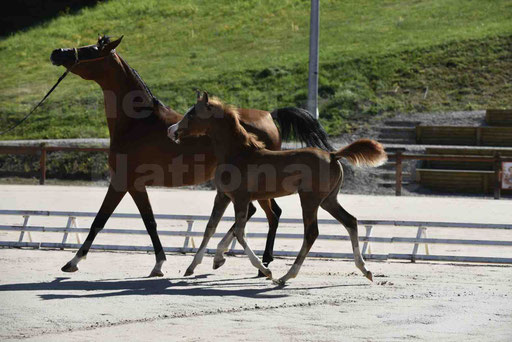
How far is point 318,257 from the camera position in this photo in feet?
38.1

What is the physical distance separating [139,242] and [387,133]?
63.1 ft

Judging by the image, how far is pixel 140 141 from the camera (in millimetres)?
10188

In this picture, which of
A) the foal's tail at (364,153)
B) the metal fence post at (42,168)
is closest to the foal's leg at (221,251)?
the foal's tail at (364,153)

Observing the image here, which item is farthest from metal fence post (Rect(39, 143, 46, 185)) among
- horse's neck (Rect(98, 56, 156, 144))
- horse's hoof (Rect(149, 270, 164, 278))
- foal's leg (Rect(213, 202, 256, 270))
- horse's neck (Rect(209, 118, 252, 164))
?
horse's neck (Rect(209, 118, 252, 164))

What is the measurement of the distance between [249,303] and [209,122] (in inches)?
94.3

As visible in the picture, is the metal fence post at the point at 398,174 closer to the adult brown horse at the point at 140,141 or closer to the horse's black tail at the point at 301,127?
the horse's black tail at the point at 301,127

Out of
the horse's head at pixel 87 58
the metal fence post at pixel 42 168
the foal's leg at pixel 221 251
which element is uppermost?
the horse's head at pixel 87 58

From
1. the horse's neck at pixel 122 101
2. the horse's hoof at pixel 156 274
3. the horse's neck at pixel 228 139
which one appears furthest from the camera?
the horse's neck at pixel 122 101

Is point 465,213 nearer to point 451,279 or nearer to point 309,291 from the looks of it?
point 451,279

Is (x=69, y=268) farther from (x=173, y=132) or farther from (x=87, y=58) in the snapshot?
(x=87, y=58)

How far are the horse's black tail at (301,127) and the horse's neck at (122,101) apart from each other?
1.69 meters

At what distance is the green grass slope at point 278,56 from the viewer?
35375 millimetres

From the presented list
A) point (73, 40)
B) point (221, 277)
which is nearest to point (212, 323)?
point (221, 277)

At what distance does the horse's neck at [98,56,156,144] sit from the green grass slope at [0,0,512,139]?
70.8 ft
